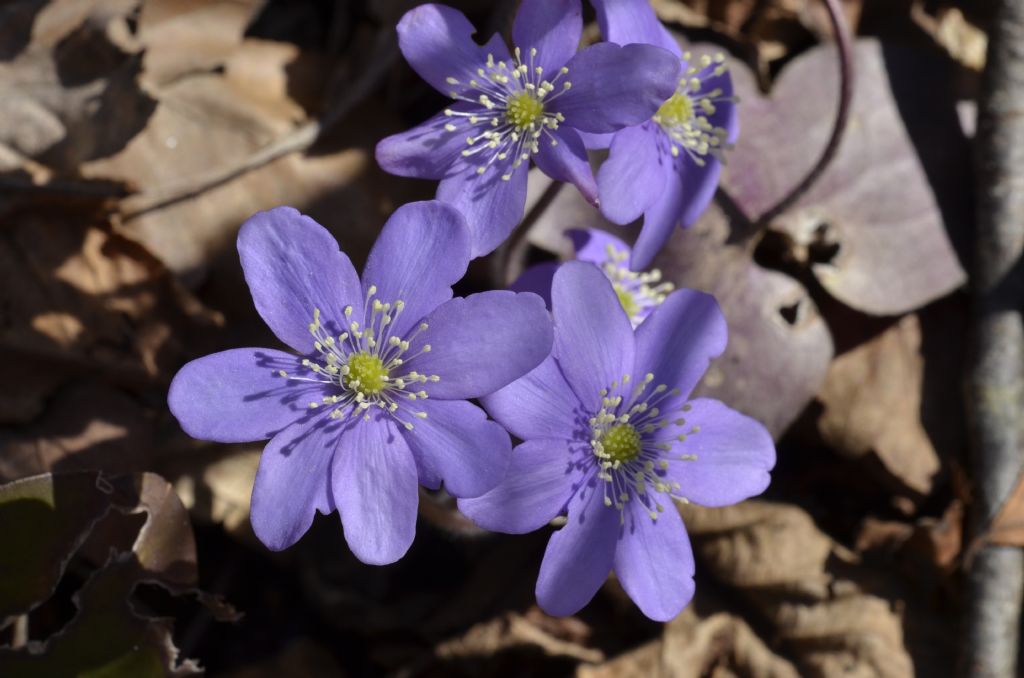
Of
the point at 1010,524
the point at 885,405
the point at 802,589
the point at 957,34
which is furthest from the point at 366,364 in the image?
the point at 957,34

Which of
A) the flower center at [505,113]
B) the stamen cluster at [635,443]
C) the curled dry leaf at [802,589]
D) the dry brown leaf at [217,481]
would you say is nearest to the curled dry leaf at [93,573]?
the dry brown leaf at [217,481]

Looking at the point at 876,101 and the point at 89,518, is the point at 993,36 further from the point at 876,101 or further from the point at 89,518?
the point at 89,518

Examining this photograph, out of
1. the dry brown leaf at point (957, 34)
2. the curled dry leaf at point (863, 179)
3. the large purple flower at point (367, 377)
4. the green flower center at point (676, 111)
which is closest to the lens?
the large purple flower at point (367, 377)

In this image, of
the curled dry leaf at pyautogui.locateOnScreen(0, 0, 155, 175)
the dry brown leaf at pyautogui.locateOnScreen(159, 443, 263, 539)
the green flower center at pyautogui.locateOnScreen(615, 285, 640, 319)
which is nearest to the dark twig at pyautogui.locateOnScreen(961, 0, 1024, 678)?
the green flower center at pyautogui.locateOnScreen(615, 285, 640, 319)

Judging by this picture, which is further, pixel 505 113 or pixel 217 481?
pixel 217 481

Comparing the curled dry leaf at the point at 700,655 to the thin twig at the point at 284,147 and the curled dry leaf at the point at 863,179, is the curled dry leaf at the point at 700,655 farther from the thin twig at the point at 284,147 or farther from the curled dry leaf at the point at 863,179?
the thin twig at the point at 284,147

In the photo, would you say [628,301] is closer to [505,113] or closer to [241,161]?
[505,113]
